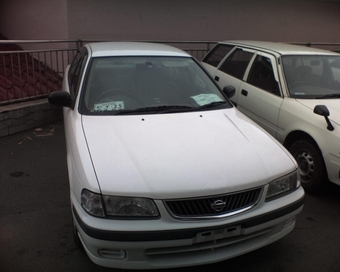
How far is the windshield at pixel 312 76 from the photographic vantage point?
458cm

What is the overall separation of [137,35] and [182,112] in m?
5.92

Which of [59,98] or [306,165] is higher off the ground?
[59,98]

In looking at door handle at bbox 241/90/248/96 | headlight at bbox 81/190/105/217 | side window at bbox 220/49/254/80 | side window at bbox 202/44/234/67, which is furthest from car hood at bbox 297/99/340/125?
headlight at bbox 81/190/105/217

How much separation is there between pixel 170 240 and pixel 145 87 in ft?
5.99

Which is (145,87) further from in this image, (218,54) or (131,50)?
(218,54)

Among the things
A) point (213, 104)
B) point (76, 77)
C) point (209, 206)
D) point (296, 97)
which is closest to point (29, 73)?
point (76, 77)

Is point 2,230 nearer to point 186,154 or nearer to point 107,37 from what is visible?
point 186,154

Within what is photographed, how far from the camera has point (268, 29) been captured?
10.4 metres

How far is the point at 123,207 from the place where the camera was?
7.85 ft

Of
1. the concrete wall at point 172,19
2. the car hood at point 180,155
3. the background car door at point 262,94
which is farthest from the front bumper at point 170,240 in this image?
the concrete wall at point 172,19

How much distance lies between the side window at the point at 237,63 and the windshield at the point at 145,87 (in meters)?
1.57

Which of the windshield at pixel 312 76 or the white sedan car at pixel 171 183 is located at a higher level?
the windshield at pixel 312 76

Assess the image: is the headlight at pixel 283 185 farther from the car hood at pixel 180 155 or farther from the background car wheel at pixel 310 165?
the background car wheel at pixel 310 165

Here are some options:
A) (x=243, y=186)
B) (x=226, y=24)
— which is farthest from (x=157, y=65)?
(x=226, y=24)
